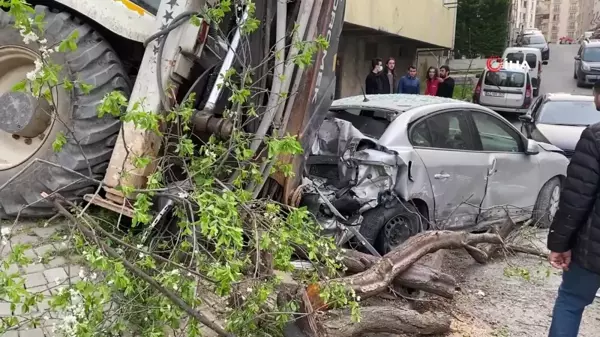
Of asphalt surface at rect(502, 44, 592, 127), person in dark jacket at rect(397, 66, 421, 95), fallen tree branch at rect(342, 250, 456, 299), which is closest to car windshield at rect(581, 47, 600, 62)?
asphalt surface at rect(502, 44, 592, 127)

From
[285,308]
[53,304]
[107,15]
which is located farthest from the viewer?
[107,15]

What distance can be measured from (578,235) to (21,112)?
3.49 meters

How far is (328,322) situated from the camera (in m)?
3.23

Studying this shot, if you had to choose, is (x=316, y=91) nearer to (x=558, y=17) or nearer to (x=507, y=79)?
(x=507, y=79)

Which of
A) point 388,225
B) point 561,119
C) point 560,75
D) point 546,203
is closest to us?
point 388,225

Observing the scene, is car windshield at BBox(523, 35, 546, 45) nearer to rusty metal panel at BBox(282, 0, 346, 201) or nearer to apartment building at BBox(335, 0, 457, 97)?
apartment building at BBox(335, 0, 457, 97)

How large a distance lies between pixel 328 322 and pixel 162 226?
1.07m

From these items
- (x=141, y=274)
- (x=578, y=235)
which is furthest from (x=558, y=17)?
(x=141, y=274)

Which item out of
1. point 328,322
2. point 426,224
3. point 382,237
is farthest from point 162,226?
point 426,224

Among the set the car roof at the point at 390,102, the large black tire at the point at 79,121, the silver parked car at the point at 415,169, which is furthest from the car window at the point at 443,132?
the large black tire at the point at 79,121

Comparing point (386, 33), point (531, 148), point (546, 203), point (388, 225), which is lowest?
point (546, 203)

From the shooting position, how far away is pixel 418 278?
410 cm

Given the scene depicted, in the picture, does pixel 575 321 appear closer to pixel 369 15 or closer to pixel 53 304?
pixel 53 304

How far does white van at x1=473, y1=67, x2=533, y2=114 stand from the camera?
735 inches
